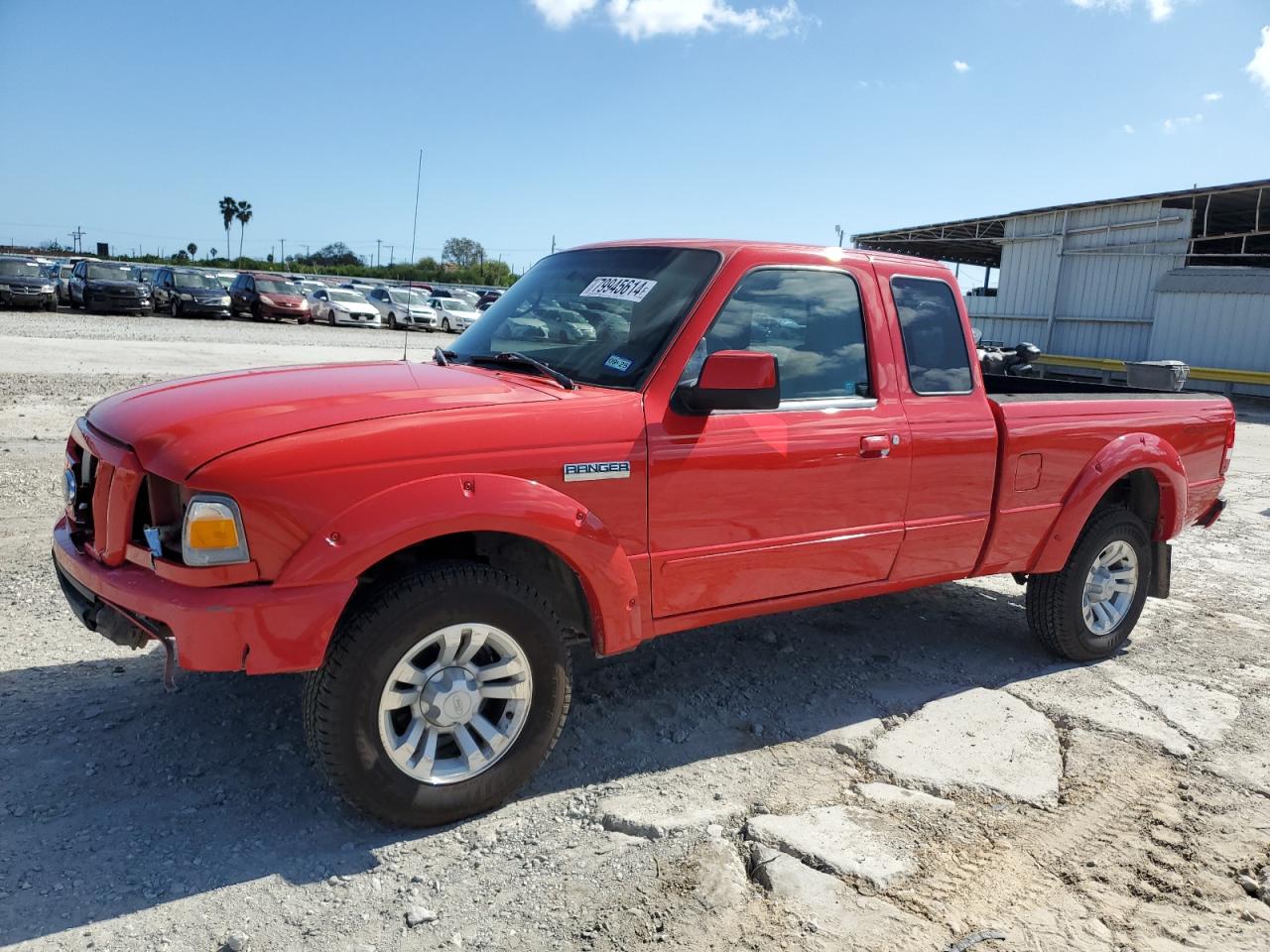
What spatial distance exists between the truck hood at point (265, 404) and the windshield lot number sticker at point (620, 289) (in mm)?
563

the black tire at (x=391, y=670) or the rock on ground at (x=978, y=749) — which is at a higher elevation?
the black tire at (x=391, y=670)

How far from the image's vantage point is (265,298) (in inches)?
1244

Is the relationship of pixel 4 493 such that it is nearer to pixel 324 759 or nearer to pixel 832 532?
pixel 324 759

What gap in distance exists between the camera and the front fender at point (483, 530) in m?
2.82

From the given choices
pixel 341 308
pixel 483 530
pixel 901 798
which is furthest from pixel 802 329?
pixel 341 308

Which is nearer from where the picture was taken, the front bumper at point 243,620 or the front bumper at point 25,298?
the front bumper at point 243,620

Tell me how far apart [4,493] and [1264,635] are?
8254 mm

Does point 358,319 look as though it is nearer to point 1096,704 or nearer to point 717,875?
point 1096,704

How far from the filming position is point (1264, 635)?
217 inches

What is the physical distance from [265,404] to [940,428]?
2.74 meters

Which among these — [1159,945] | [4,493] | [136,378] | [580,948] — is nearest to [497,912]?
[580,948]

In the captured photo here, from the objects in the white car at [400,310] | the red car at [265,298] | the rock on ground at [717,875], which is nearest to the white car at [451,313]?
the white car at [400,310]

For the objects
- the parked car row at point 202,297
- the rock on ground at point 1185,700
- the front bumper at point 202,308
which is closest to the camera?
the rock on ground at point 1185,700

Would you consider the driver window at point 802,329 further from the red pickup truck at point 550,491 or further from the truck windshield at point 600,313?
the truck windshield at point 600,313
